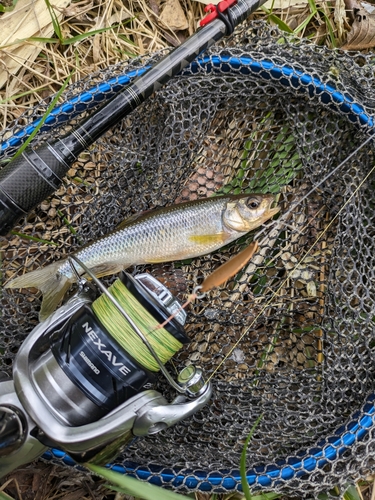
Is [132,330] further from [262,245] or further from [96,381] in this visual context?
[262,245]

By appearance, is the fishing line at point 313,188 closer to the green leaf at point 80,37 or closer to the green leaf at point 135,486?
the green leaf at point 135,486

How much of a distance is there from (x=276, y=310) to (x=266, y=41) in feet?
3.60

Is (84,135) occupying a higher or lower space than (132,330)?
higher

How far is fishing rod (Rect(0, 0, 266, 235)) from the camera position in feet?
5.31

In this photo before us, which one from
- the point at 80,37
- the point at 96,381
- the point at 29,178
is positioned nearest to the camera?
the point at 96,381

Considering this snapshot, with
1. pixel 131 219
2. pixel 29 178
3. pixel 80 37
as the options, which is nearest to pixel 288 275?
pixel 131 219

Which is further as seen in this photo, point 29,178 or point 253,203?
point 253,203

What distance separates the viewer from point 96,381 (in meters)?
1.47

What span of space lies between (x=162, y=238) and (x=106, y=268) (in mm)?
249

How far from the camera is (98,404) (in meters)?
1.47

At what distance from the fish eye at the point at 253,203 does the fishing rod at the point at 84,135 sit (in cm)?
55

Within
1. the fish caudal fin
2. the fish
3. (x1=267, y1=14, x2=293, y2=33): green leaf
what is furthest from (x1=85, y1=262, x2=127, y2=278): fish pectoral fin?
(x1=267, y1=14, x2=293, y2=33): green leaf

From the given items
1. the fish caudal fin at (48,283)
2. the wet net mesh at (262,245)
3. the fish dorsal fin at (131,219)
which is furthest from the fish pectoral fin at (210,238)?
the fish caudal fin at (48,283)

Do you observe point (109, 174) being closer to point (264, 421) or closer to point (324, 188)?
point (324, 188)
